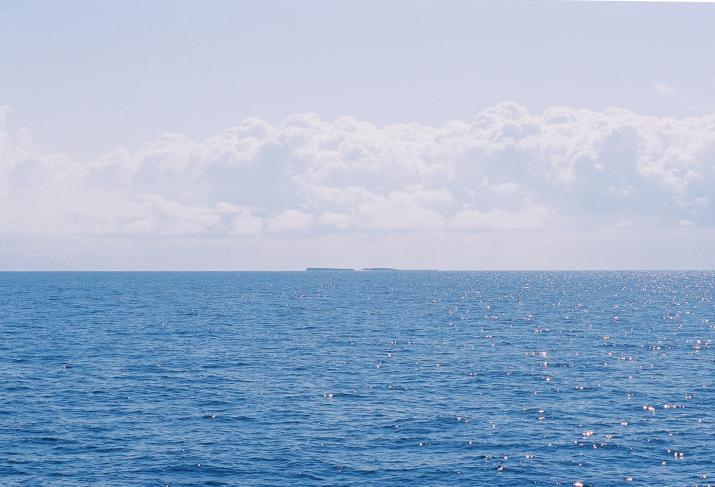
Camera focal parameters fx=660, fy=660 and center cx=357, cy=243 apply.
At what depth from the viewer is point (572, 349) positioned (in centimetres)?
8912

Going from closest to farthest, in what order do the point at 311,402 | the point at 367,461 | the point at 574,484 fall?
the point at 574,484
the point at 367,461
the point at 311,402

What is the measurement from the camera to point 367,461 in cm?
4241

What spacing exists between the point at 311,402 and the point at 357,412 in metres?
5.09

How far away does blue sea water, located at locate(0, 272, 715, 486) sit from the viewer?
41.0 metres

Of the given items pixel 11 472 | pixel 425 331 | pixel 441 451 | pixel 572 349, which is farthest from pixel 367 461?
pixel 425 331

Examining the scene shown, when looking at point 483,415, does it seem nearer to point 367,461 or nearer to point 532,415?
point 532,415

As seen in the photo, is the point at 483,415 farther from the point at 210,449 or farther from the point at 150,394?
the point at 150,394

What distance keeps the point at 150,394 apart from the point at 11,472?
19.7m

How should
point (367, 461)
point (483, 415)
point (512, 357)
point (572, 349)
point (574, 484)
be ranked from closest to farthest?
point (574, 484)
point (367, 461)
point (483, 415)
point (512, 357)
point (572, 349)

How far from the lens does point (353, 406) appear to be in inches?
2210

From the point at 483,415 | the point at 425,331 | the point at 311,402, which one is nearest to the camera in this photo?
the point at 483,415

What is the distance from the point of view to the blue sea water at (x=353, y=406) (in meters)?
41.0

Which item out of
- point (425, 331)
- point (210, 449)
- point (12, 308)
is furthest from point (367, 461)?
point (12, 308)

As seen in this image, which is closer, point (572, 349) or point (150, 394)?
point (150, 394)
